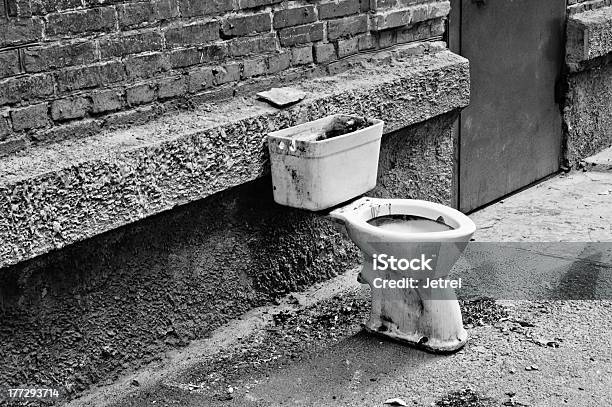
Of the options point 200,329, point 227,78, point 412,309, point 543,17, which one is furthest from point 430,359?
point 543,17

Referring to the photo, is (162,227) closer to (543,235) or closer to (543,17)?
(543,235)

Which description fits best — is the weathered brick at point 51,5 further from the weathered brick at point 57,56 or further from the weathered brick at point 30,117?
the weathered brick at point 30,117

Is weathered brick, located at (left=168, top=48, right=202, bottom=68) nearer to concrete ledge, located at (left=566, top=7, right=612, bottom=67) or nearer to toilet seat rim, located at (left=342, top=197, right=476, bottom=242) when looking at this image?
toilet seat rim, located at (left=342, top=197, right=476, bottom=242)

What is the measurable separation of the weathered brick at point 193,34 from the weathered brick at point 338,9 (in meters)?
0.63

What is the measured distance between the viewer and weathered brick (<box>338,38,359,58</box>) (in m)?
4.16

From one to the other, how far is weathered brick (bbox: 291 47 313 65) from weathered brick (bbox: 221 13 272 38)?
0.66ft

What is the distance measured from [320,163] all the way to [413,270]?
571 millimetres

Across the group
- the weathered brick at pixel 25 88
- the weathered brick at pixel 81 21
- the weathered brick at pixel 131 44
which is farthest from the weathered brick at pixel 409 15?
the weathered brick at pixel 25 88

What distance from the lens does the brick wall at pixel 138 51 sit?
9.73ft

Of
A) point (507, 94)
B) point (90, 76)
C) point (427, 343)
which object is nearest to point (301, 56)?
point (90, 76)

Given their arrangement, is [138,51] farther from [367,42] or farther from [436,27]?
[436,27]

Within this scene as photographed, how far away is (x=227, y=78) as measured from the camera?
367 cm

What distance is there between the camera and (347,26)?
416 centimetres

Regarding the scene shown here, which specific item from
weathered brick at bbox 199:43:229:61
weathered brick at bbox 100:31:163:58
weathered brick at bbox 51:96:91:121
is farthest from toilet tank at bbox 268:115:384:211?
weathered brick at bbox 51:96:91:121
